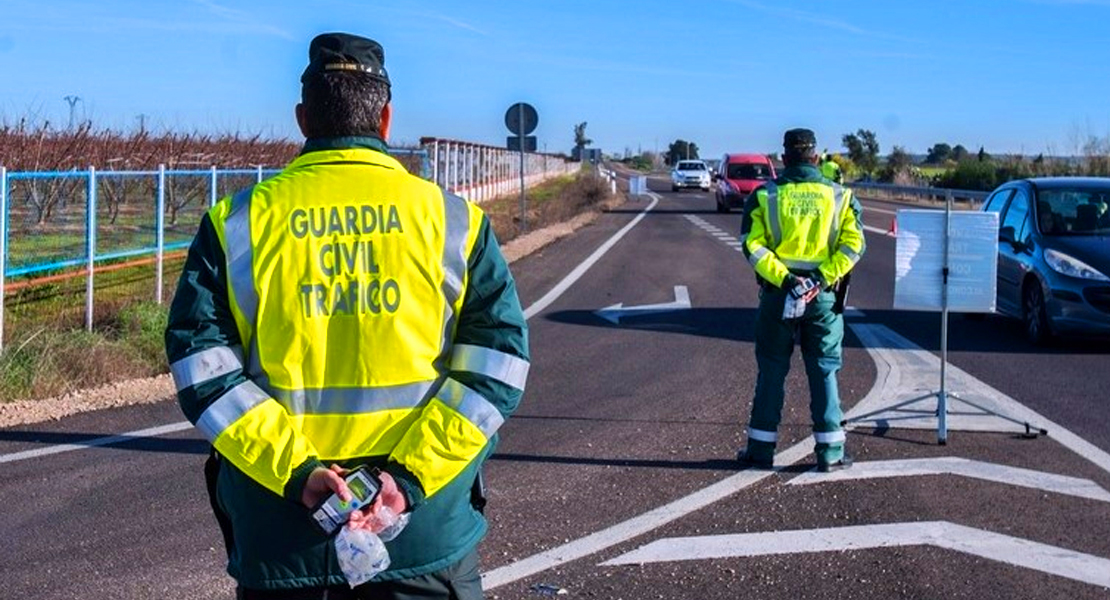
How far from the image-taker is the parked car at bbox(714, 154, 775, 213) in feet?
139

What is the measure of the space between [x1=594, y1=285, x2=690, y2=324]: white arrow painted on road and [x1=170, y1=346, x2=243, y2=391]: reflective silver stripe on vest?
12.2 metres

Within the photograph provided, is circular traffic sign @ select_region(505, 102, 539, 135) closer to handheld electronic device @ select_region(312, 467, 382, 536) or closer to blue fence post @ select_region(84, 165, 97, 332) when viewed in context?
blue fence post @ select_region(84, 165, 97, 332)

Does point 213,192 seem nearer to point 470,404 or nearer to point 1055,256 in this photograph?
point 1055,256

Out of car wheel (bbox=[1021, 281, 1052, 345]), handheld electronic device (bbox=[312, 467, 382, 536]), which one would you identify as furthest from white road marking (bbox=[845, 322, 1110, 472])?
handheld electronic device (bbox=[312, 467, 382, 536])

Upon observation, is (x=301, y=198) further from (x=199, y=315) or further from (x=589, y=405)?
(x=589, y=405)

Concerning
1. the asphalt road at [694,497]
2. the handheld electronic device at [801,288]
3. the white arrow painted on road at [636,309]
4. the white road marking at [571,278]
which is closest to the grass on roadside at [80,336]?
the asphalt road at [694,497]

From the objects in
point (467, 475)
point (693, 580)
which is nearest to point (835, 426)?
point (693, 580)

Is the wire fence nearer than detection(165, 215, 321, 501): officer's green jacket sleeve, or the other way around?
detection(165, 215, 321, 501): officer's green jacket sleeve

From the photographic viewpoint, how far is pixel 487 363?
10.6 ft

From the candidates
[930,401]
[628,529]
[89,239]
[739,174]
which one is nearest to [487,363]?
[628,529]

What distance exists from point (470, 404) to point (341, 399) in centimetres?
28

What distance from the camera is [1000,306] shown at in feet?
49.0

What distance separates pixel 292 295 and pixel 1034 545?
460 cm

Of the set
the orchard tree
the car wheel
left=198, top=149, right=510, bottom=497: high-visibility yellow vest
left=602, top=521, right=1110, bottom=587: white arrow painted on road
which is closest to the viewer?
left=198, top=149, right=510, bottom=497: high-visibility yellow vest
